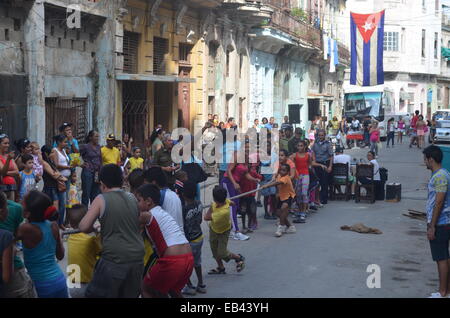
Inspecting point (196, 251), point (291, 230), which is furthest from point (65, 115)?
point (196, 251)

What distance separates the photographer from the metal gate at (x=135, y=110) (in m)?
21.4

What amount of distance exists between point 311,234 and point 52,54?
7882 millimetres

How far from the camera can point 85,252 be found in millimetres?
6594

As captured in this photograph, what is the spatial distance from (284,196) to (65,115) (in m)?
7.20

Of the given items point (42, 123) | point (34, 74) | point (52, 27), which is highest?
point (52, 27)

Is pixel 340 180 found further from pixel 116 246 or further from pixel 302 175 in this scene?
pixel 116 246

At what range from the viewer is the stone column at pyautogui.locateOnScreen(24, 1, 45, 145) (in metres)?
15.9

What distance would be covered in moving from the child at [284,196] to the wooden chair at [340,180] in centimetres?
440

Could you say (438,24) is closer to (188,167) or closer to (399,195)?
(399,195)

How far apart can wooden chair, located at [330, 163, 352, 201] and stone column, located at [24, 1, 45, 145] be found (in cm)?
655

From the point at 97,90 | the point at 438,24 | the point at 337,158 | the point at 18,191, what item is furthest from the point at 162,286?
the point at 438,24

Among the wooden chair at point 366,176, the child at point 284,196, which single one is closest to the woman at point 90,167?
the child at point 284,196

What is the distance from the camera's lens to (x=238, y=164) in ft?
41.7

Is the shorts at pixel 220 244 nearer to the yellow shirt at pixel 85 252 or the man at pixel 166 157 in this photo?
the yellow shirt at pixel 85 252
